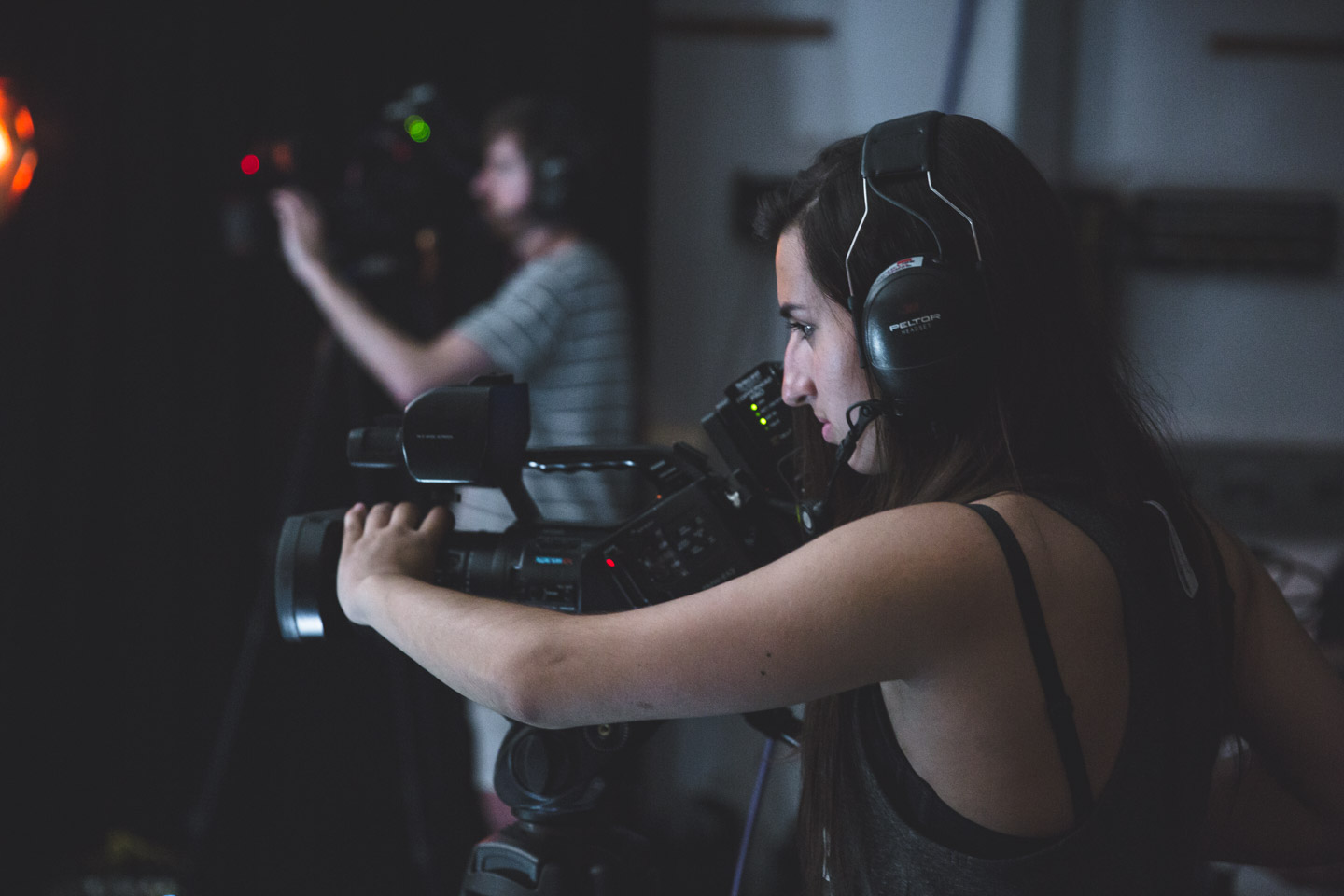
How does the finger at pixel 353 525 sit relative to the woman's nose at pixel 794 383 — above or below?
below

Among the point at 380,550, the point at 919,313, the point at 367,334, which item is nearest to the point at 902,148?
the point at 919,313

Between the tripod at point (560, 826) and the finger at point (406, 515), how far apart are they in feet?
0.68

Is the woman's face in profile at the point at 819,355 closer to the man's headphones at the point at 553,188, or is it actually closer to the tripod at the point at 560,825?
the tripod at the point at 560,825

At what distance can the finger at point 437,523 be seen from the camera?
86 cm

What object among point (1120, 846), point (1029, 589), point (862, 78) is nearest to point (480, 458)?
point (1029, 589)

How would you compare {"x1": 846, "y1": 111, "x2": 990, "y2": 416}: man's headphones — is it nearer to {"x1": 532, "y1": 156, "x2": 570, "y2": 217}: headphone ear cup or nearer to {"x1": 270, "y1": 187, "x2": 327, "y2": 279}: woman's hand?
{"x1": 532, "y1": 156, "x2": 570, "y2": 217}: headphone ear cup

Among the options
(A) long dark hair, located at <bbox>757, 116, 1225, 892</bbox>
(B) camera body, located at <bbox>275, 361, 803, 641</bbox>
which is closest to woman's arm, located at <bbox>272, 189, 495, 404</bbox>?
(B) camera body, located at <bbox>275, 361, 803, 641</bbox>

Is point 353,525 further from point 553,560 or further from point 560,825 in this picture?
point 560,825

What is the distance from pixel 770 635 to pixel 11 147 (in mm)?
997

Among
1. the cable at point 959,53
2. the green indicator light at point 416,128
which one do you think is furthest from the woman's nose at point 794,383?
the cable at point 959,53

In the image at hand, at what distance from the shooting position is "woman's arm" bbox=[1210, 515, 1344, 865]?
0.77 metres

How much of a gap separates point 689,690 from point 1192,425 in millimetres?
2082

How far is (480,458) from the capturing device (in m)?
0.81

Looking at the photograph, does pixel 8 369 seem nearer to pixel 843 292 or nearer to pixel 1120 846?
pixel 843 292
